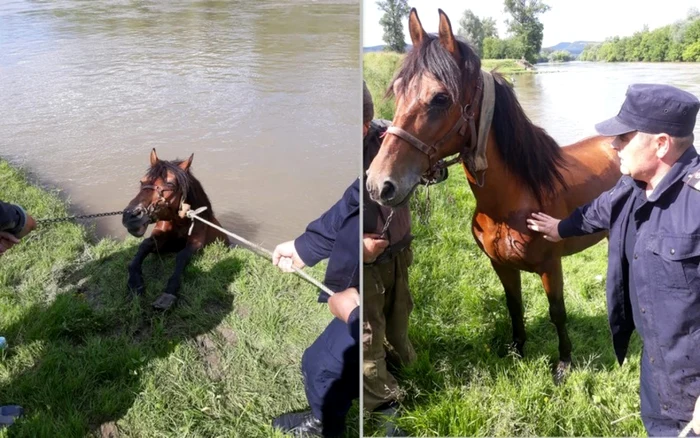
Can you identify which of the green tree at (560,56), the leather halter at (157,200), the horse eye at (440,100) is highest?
the green tree at (560,56)

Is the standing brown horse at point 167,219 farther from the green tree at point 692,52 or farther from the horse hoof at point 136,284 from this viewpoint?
the green tree at point 692,52

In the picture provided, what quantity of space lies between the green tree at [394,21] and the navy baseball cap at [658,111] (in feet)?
2.09

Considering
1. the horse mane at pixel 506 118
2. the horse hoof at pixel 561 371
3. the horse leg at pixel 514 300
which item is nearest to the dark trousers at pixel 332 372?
the horse leg at pixel 514 300

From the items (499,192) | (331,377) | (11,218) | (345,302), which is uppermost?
(499,192)

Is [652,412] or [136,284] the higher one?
[652,412]

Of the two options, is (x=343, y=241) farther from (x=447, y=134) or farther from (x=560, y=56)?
(x=560, y=56)

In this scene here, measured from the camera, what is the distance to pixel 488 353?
186 cm

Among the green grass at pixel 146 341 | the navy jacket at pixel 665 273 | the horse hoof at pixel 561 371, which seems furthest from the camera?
the green grass at pixel 146 341

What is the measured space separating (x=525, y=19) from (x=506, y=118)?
0.29m

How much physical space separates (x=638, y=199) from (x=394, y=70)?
75 cm

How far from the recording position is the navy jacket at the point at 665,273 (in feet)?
4.79

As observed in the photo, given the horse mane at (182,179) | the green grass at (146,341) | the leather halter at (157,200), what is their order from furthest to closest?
the horse mane at (182,179) < the leather halter at (157,200) < the green grass at (146,341)

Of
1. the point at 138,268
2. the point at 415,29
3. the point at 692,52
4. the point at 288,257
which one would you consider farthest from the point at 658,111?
the point at 138,268

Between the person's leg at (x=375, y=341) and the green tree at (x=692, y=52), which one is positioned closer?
the green tree at (x=692, y=52)
